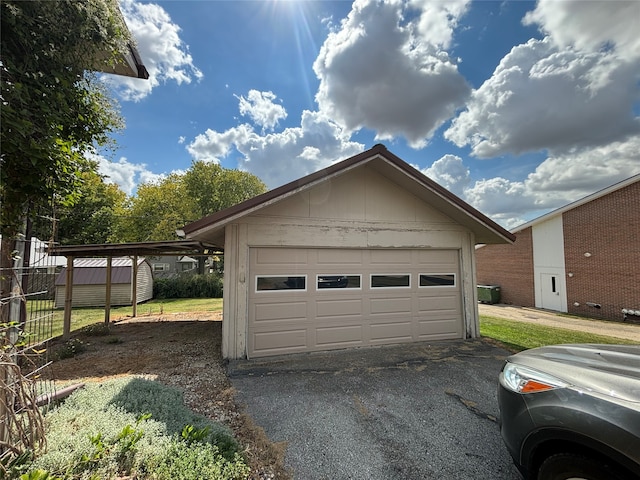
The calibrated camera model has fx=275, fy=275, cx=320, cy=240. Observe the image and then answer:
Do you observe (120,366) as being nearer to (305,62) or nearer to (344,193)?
(344,193)

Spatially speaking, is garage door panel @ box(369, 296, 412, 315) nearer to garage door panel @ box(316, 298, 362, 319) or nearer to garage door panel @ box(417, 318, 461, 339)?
garage door panel @ box(316, 298, 362, 319)

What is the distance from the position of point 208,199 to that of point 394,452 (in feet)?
93.5

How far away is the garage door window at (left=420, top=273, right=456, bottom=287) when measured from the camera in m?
6.91

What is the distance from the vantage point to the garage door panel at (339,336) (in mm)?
6077

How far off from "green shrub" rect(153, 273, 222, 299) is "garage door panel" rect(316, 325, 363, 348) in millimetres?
16263

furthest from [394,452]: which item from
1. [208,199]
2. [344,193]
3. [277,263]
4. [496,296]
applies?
[208,199]

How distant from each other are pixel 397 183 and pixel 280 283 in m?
3.70

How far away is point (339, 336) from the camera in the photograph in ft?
20.3

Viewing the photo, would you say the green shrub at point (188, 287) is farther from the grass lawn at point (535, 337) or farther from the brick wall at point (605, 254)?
the brick wall at point (605, 254)

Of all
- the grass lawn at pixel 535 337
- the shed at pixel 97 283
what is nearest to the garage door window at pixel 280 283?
the grass lawn at pixel 535 337

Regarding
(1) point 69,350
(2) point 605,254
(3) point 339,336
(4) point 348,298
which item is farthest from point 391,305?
(2) point 605,254

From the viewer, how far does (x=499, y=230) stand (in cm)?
676

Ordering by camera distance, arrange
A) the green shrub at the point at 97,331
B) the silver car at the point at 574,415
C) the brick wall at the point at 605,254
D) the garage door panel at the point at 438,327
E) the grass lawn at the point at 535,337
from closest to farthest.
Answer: the silver car at the point at 574,415
the garage door panel at the point at 438,327
the grass lawn at the point at 535,337
the green shrub at the point at 97,331
the brick wall at the point at 605,254

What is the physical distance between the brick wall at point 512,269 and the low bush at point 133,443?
71.2ft
